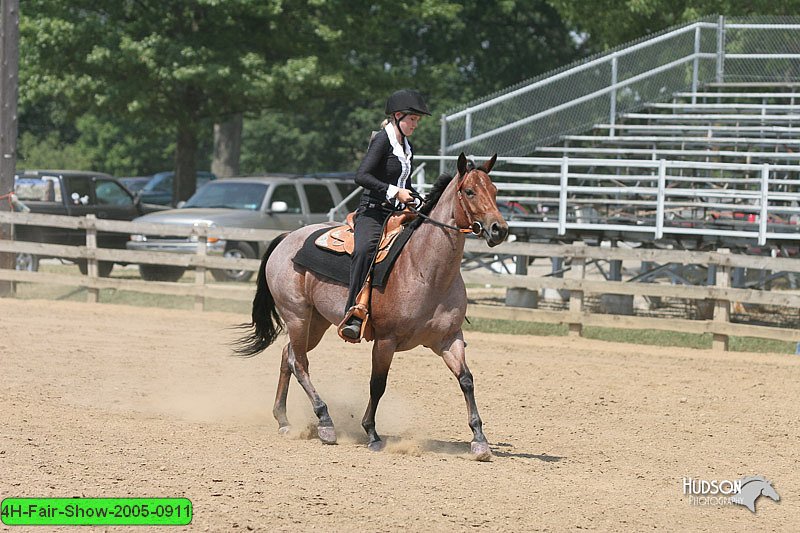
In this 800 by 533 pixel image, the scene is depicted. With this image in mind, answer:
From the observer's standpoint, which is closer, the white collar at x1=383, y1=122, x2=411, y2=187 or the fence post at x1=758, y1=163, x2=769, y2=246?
the white collar at x1=383, y1=122, x2=411, y2=187

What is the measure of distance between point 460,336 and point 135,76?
2072 centimetres

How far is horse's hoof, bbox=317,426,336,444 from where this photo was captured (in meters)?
8.78

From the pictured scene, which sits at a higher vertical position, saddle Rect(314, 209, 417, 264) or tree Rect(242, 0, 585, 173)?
tree Rect(242, 0, 585, 173)

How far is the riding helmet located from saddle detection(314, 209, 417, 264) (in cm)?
75

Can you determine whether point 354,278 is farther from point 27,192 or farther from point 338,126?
point 338,126

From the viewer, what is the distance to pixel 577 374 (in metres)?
12.8

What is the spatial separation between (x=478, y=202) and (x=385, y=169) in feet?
3.31

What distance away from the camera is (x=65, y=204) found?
22.1 metres

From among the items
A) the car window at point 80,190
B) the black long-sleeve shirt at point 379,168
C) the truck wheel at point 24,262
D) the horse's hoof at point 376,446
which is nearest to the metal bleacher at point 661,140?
the car window at point 80,190

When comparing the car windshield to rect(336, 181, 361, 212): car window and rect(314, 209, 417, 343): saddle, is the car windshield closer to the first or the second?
rect(336, 181, 361, 212): car window

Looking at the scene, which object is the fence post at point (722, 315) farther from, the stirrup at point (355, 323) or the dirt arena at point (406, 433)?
the stirrup at point (355, 323)

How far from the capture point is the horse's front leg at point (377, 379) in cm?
852

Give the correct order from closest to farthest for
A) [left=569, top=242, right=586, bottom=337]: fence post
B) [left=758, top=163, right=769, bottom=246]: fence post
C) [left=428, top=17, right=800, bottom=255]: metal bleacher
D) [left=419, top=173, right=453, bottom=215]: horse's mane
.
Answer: [left=419, top=173, right=453, bottom=215]: horse's mane < [left=569, top=242, right=586, bottom=337]: fence post < [left=758, top=163, right=769, bottom=246]: fence post < [left=428, top=17, right=800, bottom=255]: metal bleacher

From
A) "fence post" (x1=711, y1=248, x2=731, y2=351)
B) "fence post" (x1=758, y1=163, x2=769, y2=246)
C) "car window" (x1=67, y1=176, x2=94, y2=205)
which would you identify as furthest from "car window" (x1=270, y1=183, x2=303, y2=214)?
"fence post" (x1=711, y1=248, x2=731, y2=351)
